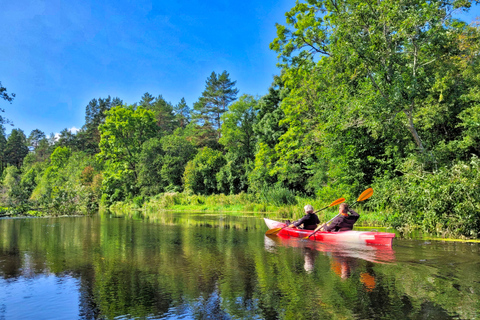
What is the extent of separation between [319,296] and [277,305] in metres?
0.78

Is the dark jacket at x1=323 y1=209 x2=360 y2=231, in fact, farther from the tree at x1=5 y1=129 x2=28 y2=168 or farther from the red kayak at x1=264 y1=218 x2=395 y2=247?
the tree at x1=5 y1=129 x2=28 y2=168

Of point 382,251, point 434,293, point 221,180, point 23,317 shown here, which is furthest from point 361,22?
point 221,180

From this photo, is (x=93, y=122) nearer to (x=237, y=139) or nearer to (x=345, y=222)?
(x=237, y=139)

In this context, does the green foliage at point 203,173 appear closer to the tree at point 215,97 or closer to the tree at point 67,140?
the tree at point 215,97

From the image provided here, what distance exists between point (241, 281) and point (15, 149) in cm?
10615

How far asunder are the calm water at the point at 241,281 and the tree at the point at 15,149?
9833 cm

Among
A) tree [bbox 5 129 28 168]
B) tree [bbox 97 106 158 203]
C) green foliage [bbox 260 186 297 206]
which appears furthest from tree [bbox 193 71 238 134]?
tree [bbox 5 129 28 168]

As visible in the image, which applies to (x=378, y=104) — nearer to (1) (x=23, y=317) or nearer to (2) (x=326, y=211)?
(2) (x=326, y=211)

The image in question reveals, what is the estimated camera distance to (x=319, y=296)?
17.9 ft

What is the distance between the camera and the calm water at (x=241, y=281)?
15.8ft

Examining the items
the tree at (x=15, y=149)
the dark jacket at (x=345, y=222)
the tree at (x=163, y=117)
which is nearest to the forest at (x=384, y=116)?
the dark jacket at (x=345, y=222)

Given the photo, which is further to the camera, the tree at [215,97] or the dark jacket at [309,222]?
the tree at [215,97]

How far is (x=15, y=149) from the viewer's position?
95.1 m

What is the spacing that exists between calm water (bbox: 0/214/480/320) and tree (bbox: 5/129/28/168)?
323 ft
